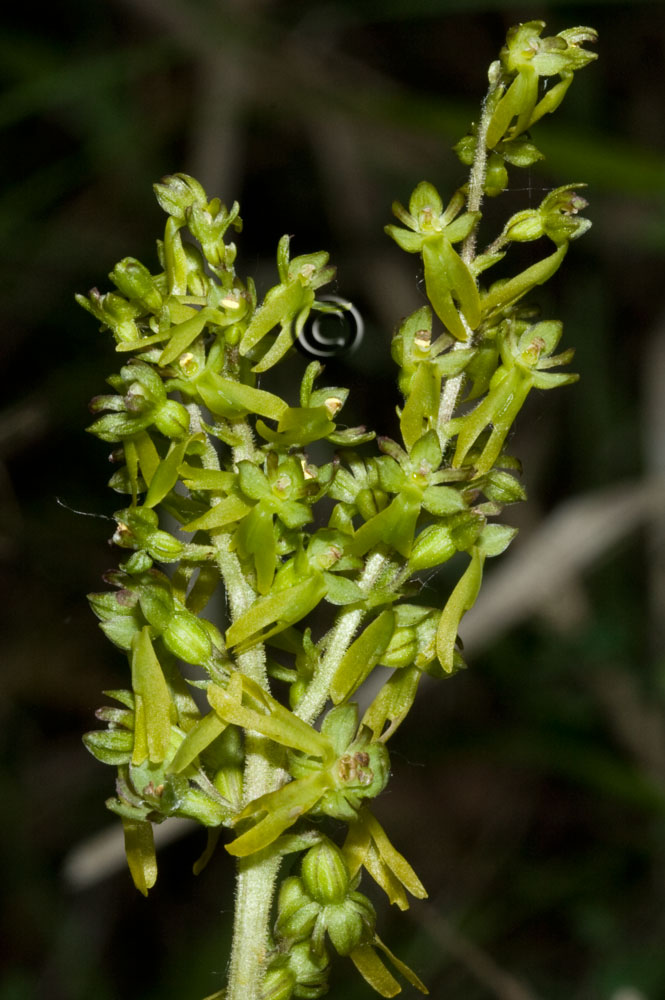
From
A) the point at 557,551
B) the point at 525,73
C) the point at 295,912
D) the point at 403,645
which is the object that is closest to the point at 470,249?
the point at 525,73

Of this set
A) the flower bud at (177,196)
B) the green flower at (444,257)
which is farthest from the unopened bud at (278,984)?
the flower bud at (177,196)

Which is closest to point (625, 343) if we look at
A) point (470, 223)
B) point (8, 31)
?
point (8, 31)

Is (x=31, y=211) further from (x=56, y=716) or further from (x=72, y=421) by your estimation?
(x=56, y=716)

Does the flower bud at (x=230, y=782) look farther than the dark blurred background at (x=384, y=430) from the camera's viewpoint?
No

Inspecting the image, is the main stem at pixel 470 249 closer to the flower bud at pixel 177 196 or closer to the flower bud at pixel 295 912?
the flower bud at pixel 177 196

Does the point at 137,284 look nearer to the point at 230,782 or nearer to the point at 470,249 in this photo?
the point at 470,249

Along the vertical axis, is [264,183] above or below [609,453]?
above

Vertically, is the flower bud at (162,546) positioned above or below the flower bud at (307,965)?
above

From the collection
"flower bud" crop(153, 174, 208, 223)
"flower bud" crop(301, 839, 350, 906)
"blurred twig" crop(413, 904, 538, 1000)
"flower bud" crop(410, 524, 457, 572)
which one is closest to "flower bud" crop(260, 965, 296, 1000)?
"flower bud" crop(301, 839, 350, 906)
